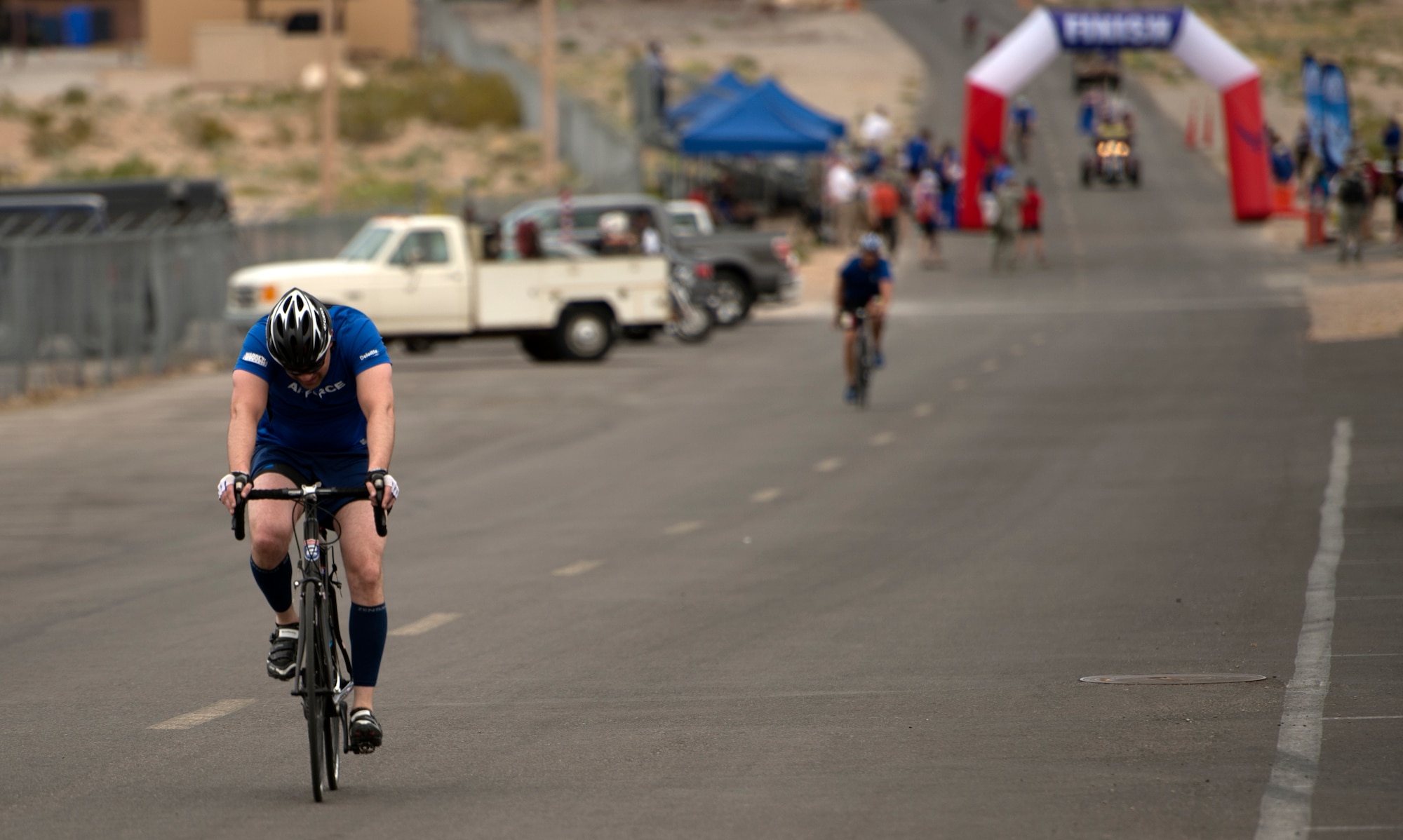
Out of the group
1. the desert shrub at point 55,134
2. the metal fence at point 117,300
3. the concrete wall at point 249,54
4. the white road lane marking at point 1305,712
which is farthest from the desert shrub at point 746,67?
the white road lane marking at point 1305,712

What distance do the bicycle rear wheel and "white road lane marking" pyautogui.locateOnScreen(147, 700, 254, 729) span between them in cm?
153

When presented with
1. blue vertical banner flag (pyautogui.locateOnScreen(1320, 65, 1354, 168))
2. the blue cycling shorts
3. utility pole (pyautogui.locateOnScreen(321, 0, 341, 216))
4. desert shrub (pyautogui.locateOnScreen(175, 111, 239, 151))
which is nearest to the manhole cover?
the blue cycling shorts

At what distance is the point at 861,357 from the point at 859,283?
808mm

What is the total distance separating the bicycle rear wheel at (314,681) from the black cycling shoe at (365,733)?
4.2 inches

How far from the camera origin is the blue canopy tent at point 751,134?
43.5 m

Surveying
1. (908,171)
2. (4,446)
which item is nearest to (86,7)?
(908,171)

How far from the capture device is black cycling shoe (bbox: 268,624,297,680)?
7039mm

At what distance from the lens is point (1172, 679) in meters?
8.52

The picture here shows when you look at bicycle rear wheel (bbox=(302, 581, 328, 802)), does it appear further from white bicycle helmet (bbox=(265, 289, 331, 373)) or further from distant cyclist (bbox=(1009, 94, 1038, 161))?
distant cyclist (bbox=(1009, 94, 1038, 161))

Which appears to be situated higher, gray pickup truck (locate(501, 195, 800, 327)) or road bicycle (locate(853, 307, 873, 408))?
gray pickup truck (locate(501, 195, 800, 327))

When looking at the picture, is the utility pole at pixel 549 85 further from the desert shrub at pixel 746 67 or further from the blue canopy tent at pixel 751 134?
the desert shrub at pixel 746 67

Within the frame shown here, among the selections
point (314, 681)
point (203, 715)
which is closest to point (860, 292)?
point (203, 715)

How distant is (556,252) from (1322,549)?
18.7 meters

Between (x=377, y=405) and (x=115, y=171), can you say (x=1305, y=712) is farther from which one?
(x=115, y=171)
